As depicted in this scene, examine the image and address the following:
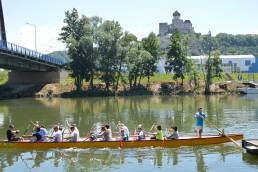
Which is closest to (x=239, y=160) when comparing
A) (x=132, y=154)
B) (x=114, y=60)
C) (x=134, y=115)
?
(x=132, y=154)

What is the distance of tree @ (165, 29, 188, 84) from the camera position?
277 ft

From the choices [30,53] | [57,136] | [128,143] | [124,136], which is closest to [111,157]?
[128,143]

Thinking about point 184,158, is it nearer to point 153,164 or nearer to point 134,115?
point 153,164

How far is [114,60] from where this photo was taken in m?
79.4

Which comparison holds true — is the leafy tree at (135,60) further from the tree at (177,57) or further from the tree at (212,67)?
the tree at (212,67)

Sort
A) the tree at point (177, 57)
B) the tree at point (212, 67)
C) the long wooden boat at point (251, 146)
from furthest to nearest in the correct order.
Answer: the tree at point (177, 57)
the tree at point (212, 67)
the long wooden boat at point (251, 146)

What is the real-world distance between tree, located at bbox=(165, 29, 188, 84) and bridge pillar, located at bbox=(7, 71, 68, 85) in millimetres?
25223

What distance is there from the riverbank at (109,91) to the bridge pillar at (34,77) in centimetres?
302

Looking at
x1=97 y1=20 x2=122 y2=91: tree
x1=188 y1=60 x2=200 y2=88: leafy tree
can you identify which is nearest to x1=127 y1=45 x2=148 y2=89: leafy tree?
x1=97 y1=20 x2=122 y2=91: tree

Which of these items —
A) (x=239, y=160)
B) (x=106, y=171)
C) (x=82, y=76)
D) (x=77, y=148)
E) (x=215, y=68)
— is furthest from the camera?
(x=215, y=68)

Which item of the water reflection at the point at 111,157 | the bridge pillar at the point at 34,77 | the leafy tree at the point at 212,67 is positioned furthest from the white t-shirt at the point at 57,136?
the bridge pillar at the point at 34,77

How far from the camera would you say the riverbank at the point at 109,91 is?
79.1 meters

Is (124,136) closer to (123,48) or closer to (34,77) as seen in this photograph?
(123,48)

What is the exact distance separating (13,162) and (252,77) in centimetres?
8753
